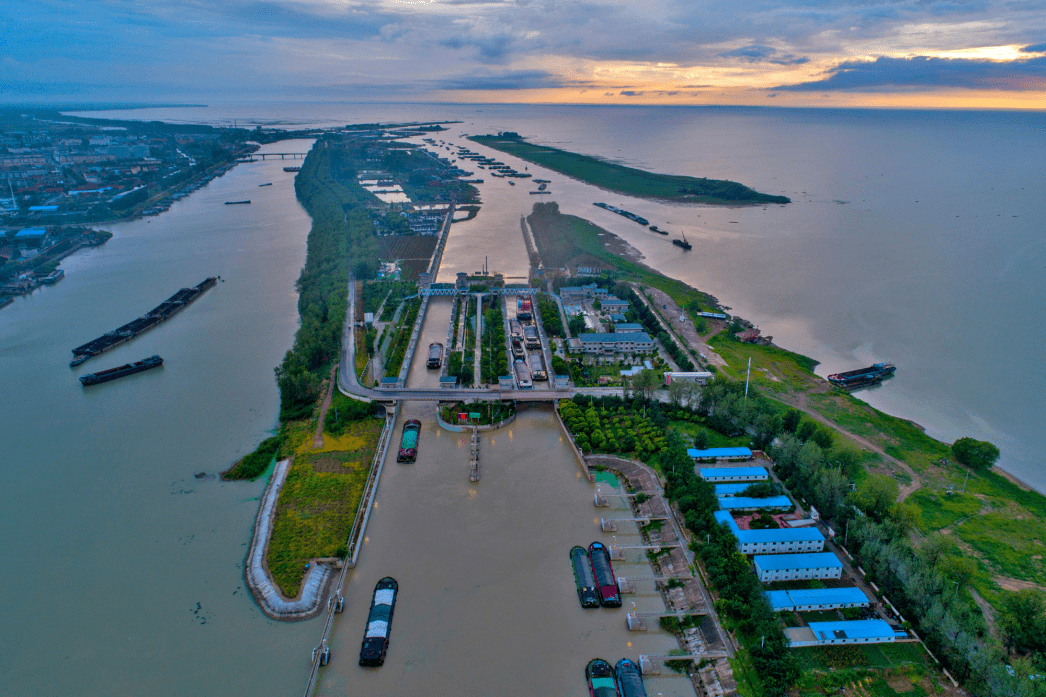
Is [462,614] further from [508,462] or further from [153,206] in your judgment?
[153,206]

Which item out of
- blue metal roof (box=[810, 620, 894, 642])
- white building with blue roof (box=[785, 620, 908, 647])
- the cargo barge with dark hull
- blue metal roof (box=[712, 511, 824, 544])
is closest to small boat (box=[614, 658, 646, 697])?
white building with blue roof (box=[785, 620, 908, 647])

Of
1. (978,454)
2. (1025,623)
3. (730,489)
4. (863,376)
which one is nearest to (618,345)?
(730,489)

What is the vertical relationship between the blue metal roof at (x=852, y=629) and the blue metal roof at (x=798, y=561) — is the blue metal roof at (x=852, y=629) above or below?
below

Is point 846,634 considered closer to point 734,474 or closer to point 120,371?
point 734,474

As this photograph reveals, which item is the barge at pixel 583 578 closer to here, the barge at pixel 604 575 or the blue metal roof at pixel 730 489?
the barge at pixel 604 575

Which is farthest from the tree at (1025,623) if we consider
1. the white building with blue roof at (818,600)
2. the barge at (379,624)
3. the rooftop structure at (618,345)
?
the rooftop structure at (618,345)

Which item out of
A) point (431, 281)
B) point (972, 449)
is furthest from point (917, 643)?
point (431, 281)

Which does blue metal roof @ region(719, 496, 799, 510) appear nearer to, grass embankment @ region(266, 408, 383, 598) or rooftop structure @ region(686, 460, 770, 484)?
rooftop structure @ region(686, 460, 770, 484)
